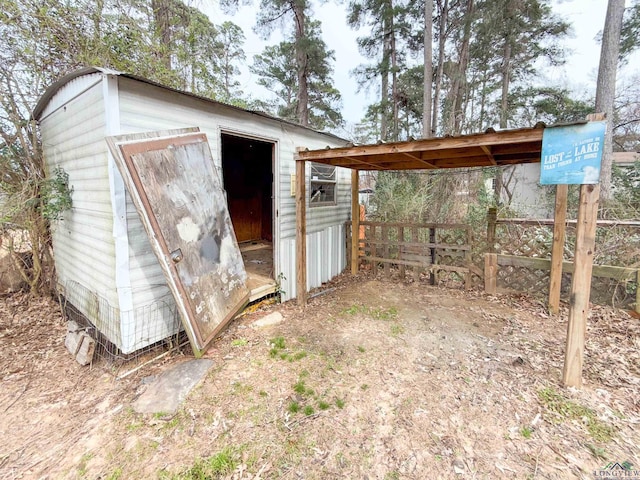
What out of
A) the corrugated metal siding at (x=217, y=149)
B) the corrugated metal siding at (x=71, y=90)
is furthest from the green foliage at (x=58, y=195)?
the corrugated metal siding at (x=217, y=149)

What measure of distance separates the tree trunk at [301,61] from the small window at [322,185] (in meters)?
4.98

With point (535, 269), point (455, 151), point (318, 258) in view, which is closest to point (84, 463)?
point (318, 258)

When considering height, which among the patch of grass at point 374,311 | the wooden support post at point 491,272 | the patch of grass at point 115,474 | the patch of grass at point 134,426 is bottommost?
the patch of grass at point 115,474

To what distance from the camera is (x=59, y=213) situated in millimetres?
3936

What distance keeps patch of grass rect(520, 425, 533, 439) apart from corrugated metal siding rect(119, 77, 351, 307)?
10.7ft

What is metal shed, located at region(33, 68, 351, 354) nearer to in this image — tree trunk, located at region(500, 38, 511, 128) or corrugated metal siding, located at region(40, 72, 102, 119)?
corrugated metal siding, located at region(40, 72, 102, 119)

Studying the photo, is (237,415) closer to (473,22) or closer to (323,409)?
(323,409)

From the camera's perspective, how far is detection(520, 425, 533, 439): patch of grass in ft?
6.60

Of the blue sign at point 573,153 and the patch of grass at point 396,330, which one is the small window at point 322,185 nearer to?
the patch of grass at point 396,330

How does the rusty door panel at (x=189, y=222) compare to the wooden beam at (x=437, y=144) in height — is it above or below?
below

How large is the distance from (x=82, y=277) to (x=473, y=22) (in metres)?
11.3

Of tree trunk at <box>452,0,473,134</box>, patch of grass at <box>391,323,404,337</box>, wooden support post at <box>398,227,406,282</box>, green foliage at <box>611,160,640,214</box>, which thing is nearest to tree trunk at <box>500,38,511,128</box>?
tree trunk at <box>452,0,473,134</box>

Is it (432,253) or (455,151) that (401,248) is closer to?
(432,253)

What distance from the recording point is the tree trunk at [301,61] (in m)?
9.74
